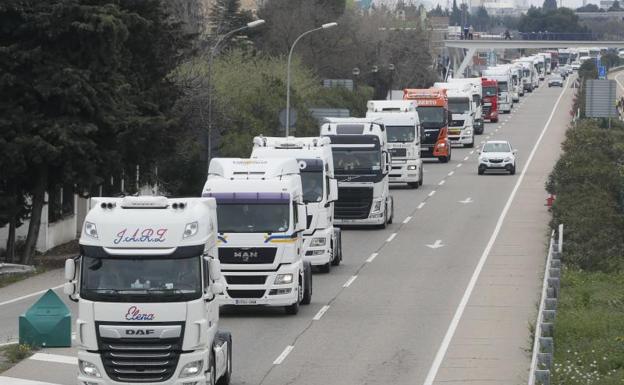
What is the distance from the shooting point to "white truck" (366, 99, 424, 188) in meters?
56.9

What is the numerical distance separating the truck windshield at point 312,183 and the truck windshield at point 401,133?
847 inches

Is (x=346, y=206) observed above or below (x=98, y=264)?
below

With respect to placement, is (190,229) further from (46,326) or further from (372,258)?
(372,258)

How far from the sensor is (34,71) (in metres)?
37.8

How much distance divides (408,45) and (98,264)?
105 metres

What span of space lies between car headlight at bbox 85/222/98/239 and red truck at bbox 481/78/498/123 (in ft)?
291

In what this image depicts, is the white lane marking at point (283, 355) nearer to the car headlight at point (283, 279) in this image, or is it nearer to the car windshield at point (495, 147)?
the car headlight at point (283, 279)

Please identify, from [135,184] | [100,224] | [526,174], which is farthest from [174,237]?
[526,174]

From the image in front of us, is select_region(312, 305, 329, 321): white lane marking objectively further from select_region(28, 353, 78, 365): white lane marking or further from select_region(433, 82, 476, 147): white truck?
select_region(433, 82, 476, 147): white truck

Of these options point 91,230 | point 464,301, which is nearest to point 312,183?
point 464,301

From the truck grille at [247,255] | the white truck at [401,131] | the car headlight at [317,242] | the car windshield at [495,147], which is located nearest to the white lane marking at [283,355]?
the truck grille at [247,255]

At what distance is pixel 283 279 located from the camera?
27.6 meters

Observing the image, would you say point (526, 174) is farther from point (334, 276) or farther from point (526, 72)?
point (526, 72)

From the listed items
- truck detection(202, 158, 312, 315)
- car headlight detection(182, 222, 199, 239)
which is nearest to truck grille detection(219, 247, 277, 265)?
truck detection(202, 158, 312, 315)
